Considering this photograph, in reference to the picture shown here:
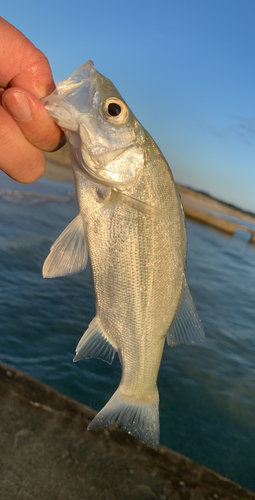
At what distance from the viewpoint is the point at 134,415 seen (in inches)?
88.9

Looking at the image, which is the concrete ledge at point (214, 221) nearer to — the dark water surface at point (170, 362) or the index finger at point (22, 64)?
the dark water surface at point (170, 362)

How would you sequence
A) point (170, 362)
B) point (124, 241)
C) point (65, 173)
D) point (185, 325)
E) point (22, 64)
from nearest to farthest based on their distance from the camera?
point (22, 64) < point (124, 241) < point (185, 325) < point (170, 362) < point (65, 173)

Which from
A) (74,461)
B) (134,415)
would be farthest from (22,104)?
(74,461)

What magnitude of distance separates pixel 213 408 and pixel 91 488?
8.39 feet

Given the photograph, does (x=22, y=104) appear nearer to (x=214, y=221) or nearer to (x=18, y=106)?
(x=18, y=106)

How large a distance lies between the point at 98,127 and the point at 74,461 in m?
2.53

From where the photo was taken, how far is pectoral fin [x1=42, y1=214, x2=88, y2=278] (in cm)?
Result: 210

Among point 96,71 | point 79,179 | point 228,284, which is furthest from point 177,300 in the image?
point 228,284

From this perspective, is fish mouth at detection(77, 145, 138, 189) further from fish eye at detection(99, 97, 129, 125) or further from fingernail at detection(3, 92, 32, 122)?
fingernail at detection(3, 92, 32, 122)

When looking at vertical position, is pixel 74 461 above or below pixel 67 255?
below

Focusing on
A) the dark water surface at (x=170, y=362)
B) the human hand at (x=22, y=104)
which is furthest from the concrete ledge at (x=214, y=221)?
the human hand at (x=22, y=104)

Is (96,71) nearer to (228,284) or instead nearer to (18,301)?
(18,301)

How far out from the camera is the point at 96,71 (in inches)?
76.6

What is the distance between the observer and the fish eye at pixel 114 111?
6.28ft
